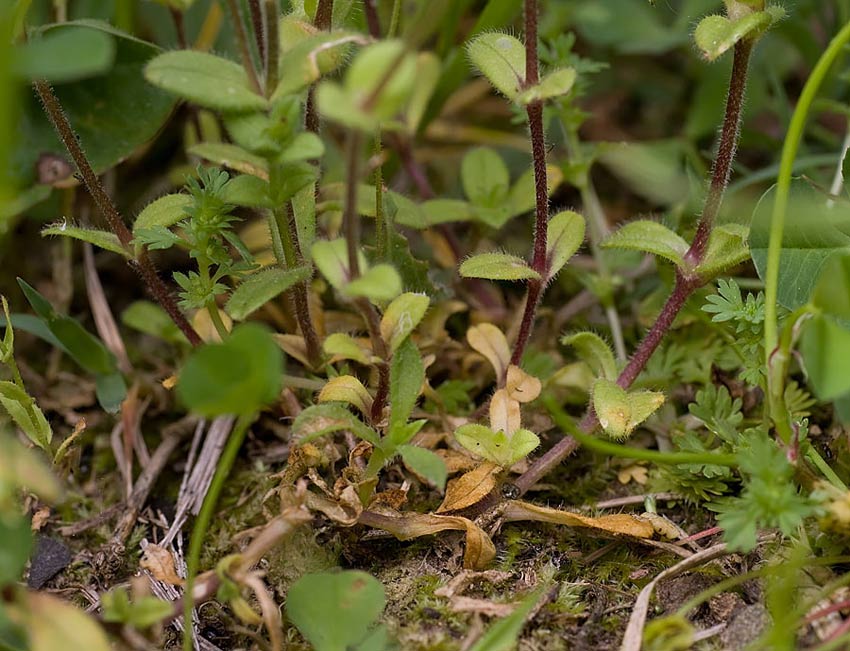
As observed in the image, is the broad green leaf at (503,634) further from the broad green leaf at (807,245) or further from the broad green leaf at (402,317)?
the broad green leaf at (807,245)

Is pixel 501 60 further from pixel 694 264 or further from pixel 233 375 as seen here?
pixel 233 375

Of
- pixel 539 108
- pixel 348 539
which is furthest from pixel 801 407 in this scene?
pixel 348 539

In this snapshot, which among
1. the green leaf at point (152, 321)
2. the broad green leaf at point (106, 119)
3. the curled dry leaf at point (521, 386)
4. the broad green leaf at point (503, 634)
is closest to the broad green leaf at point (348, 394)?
the curled dry leaf at point (521, 386)

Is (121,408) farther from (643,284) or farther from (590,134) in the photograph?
(590,134)

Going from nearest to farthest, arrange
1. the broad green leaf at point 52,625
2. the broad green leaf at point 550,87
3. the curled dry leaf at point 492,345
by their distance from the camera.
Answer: the broad green leaf at point 52,625
the broad green leaf at point 550,87
the curled dry leaf at point 492,345

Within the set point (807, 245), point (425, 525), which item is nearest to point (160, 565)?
point (425, 525)

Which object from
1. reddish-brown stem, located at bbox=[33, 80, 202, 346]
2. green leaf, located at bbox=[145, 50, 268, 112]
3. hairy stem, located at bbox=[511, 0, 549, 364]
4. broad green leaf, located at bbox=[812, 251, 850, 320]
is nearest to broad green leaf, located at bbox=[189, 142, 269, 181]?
green leaf, located at bbox=[145, 50, 268, 112]
